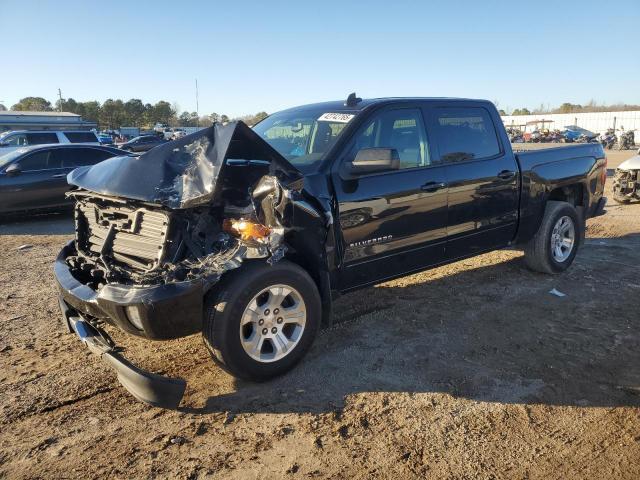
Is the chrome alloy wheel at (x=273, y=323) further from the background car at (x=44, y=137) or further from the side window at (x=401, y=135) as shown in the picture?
the background car at (x=44, y=137)

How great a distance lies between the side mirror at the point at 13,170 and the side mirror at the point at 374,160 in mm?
8025

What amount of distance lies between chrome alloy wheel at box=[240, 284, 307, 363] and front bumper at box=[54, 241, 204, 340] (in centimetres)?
36

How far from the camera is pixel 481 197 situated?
16.0 feet

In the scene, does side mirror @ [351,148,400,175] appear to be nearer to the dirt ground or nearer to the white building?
the dirt ground

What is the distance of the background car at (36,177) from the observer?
934 cm

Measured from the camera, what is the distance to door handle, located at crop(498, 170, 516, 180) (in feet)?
16.7

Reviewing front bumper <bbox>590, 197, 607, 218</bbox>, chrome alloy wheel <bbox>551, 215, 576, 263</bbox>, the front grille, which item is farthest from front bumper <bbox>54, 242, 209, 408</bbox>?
front bumper <bbox>590, 197, 607, 218</bbox>

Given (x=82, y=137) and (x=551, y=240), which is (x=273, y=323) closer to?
(x=551, y=240)

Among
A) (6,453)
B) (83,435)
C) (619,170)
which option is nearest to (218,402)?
(83,435)

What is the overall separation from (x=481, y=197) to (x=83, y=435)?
3870 mm

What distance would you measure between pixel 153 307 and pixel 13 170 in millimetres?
8069

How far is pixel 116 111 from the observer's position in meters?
73.3

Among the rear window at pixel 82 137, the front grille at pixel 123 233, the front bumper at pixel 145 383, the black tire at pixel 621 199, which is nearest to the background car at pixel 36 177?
the front grille at pixel 123 233

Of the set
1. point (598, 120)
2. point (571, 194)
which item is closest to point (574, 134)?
point (598, 120)
